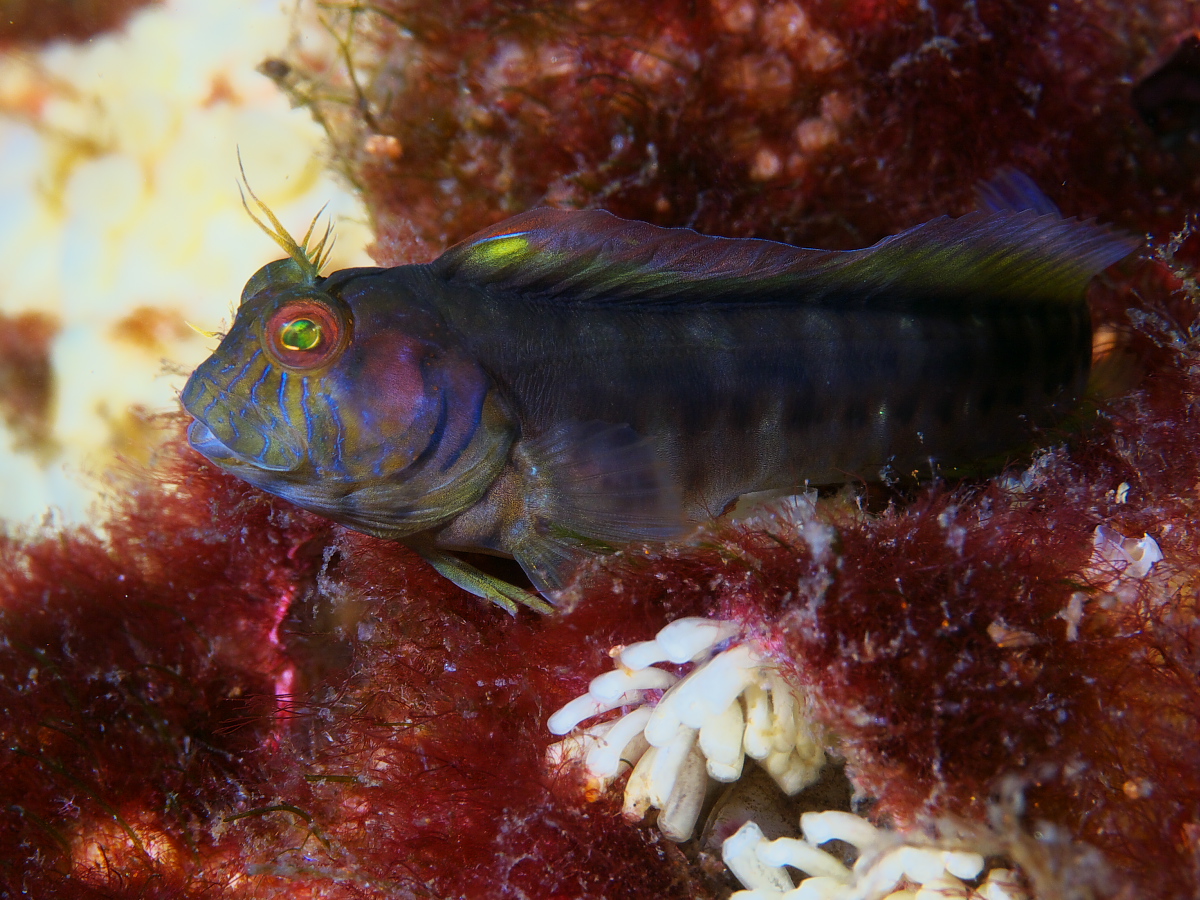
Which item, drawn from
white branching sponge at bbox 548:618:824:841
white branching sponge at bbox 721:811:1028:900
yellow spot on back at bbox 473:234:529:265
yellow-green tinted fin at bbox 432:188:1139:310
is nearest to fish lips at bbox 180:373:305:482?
yellow-green tinted fin at bbox 432:188:1139:310

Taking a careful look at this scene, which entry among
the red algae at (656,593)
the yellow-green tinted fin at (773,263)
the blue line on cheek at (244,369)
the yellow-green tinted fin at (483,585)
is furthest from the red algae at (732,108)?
the yellow-green tinted fin at (483,585)

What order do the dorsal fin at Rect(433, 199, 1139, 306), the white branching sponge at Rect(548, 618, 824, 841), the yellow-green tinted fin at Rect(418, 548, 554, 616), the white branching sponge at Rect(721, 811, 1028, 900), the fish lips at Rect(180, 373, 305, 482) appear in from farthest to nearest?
1. the dorsal fin at Rect(433, 199, 1139, 306)
2. the yellow-green tinted fin at Rect(418, 548, 554, 616)
3. the fish lips at Rect(180, 373, 305, 482)
4. the white branching sponge at Rect(548, 618, 824, 841)
5. the white branching sponge at Rect(721, 811, 1028, 900)

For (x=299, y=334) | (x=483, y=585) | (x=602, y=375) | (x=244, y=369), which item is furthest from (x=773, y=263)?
(x=244, y=369)

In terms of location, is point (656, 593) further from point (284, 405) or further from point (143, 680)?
point (143, 680)

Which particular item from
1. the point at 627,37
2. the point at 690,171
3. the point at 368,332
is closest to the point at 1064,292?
the point at 690,171

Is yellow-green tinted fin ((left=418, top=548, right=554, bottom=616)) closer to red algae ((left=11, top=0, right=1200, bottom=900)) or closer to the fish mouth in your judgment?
red algae ((left=11, top=0, right=1200, bottom=900))
